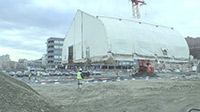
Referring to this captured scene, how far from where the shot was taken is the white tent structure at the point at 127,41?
11.6 meters

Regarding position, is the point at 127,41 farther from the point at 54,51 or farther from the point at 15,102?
the point at 54,51

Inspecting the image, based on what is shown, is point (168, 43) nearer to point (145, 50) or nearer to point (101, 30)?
point (145, 50)

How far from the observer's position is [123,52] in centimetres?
1150

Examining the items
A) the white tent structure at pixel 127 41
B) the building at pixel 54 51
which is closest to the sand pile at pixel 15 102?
the white tent structure at pixel 127 41

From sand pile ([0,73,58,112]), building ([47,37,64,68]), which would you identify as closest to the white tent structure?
sand pile ([0,73,58,112])

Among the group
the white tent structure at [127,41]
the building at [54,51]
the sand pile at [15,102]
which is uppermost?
the building at [54,51]

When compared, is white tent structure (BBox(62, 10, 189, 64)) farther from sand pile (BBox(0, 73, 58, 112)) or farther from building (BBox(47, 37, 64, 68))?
building (BBox(47, 37, 64, 68))

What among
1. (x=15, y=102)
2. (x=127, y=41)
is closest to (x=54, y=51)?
(x=127, y=41)

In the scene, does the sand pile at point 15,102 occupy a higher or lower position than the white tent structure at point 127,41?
lower

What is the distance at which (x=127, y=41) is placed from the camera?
11.8 m

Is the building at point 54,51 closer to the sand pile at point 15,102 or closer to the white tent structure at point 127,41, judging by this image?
the white tent structure at point 127,41

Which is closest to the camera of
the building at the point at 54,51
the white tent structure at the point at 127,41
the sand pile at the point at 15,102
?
the sand pile at the point at 15,102

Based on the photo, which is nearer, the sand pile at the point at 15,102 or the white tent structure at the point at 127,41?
the sand pile at the point at 15,102

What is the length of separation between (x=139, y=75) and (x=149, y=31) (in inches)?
576
